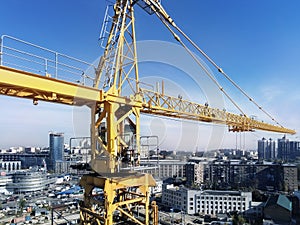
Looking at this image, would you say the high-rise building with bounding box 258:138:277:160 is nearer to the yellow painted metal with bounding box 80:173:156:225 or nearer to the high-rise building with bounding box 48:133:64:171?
the high-rise building with bounding box 48:133:64:171

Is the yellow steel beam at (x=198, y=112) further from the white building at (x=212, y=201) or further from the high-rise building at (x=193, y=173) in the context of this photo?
the high-rise building at (x=193, y=173)

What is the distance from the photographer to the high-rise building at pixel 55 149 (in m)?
32.8

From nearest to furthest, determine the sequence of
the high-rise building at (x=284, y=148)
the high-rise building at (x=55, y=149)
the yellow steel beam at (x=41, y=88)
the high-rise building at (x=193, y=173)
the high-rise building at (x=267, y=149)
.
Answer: the yellow steel beam at (x=41, y=88) < the high-rise building at (x=193, y=173) < the high-rise building at (x=55, y=149) < the high-rise building at (x=284, y=148) < the high-rise building at (x=267, y=149)

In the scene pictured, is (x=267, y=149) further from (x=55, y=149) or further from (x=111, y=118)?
(x=111, y=118)

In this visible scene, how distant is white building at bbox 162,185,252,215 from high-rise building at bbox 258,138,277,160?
30909 mm

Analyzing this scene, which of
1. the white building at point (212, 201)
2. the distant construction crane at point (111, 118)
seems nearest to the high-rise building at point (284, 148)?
the white building at point (212, 201)

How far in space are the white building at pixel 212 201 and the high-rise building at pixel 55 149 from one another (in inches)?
→ 753

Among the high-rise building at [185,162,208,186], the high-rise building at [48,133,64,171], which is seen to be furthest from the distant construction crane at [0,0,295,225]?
the high-rise building at [48,133,64,171]

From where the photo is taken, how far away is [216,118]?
8.80m

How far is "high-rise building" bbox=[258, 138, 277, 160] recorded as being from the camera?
4719 cm

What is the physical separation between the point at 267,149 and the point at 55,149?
141 ft

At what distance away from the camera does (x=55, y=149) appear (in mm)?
35406

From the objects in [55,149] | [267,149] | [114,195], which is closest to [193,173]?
[55,149]

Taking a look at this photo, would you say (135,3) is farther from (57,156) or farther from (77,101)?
(57,156)
